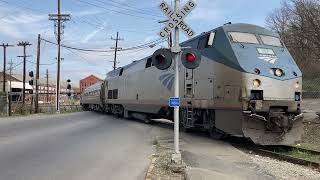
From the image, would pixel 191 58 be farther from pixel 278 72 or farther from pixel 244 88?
pixel 278 72

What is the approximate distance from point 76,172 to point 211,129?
298 inches

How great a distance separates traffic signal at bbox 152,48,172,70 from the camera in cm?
1167

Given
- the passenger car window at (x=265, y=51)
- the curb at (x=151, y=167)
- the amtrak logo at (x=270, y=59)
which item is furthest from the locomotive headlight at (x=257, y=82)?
the curb at (x=151, y=167)

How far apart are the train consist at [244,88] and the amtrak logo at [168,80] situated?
1.56m

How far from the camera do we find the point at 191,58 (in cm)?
1167

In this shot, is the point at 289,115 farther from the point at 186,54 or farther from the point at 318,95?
the point at 318,95

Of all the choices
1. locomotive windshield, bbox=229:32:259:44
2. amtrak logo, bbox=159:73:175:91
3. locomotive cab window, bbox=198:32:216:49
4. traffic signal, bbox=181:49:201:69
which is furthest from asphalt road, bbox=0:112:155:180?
locomotive windshield, bbox=229:32:259:44

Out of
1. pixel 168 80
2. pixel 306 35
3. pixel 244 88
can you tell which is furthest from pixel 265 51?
pixel 306 35

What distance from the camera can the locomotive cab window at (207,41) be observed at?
16.8 meters

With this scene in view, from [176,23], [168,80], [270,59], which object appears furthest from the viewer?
[168,80]

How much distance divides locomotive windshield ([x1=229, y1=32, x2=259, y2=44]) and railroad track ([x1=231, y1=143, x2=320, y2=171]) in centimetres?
338

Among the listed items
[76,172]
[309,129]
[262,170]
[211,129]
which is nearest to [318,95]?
[309,129]

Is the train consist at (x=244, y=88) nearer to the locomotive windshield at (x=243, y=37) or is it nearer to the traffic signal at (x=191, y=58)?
the locomotive windshield at (x=243, y=37)

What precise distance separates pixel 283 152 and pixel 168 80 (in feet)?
24.4
